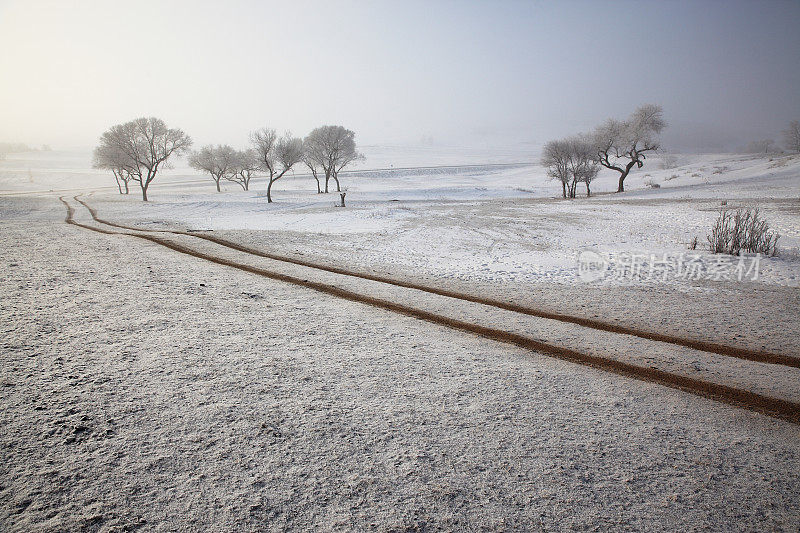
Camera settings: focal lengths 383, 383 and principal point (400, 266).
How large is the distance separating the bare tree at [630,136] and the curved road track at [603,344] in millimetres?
49624

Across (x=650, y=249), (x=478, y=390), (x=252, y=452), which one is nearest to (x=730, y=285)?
(x=650, y=249)

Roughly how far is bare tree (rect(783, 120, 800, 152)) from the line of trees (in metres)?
49.3

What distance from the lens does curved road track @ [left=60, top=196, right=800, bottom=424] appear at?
3760mm

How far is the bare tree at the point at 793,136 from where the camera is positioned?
73.2 meters

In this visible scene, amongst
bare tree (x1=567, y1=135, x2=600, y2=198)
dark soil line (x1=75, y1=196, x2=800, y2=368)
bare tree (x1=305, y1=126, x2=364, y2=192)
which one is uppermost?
bare tree (x1=305, y1=126, x2=364, y2=192)

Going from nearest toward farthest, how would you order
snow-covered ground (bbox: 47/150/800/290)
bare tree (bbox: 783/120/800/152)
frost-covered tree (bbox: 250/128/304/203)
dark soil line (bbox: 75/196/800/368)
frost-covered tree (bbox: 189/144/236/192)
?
dark soil line (bbox: 75/196/800/368)
snow-covered ground (bbox: 47/150/800/290)
frost-covered tree (bbox: 250/128/304/203)
frost-covered tree (bbox: 189/144/236/192)
bare tree (bbox: 783/120/800/152)

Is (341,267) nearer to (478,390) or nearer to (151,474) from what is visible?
(478,390)

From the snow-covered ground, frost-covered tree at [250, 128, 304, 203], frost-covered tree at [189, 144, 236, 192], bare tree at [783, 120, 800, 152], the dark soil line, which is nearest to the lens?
the dark soil line

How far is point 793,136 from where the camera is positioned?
243ft

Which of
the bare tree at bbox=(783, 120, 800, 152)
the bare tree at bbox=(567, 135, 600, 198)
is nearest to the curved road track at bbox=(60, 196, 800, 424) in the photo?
the bare tree at bbox=(567, 135, 600, 198)

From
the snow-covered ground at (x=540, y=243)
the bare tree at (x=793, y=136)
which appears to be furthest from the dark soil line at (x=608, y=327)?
the bare tree at (x=793, y=136)

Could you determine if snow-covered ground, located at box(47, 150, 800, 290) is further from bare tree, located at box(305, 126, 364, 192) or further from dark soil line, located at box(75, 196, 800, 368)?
bare tree, located at box(305, 126, 364, 192)

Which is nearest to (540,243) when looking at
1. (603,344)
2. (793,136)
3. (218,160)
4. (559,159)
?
(603,344)

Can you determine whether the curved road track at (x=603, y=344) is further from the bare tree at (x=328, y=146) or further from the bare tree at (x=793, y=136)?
the bare tree at (x=793, y=136)
